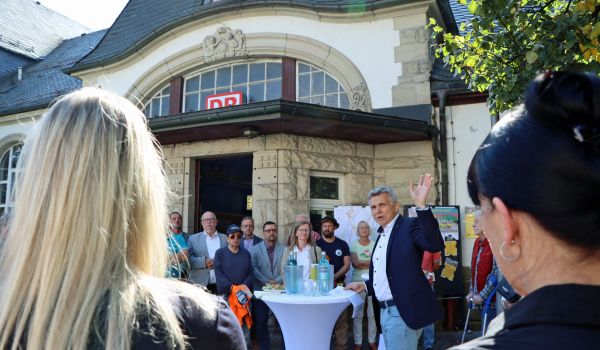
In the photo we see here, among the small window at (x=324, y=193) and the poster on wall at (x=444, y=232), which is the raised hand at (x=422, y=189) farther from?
the small window at (x=324, y=193)

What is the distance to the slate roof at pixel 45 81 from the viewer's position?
13.8 metres

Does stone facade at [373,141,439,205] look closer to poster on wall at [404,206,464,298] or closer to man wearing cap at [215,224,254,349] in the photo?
poster on wall at [404,206,464,298]

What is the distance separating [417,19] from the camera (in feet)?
29.8

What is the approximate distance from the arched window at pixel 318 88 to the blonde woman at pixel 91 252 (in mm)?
8608

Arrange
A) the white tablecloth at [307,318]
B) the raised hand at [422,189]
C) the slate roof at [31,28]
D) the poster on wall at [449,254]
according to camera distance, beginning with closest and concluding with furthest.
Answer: the raised hand at [422,189] < the white tablecloth at [307,318] < the poster on wall at [449,254] < the slate roof at [31,28]

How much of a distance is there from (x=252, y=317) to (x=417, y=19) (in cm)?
583

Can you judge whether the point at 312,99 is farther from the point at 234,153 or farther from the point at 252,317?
the point at 252,317

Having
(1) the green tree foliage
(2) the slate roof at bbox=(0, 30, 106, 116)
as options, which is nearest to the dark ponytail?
(1) the green tree foliage

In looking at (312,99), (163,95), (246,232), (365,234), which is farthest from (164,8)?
(365,234)

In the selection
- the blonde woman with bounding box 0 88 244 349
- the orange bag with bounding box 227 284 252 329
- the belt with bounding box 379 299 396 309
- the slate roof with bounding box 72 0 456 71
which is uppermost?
the slate roof with bounding box 72 0 456 71

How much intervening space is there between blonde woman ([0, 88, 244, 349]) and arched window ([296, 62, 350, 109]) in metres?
8.61

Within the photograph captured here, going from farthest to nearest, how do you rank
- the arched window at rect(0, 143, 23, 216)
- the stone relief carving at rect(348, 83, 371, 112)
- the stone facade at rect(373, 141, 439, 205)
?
the arched window at rect(0, 143, 23, 216)
the stone relief carving at rect(348, 83, 371, 112)
the stone facade at rect(373, 141, 439, 205)

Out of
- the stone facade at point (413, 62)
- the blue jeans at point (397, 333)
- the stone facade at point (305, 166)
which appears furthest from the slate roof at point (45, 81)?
the blue jeans at point (397, 333)

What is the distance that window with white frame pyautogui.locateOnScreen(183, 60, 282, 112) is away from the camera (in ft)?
A: 34.0
